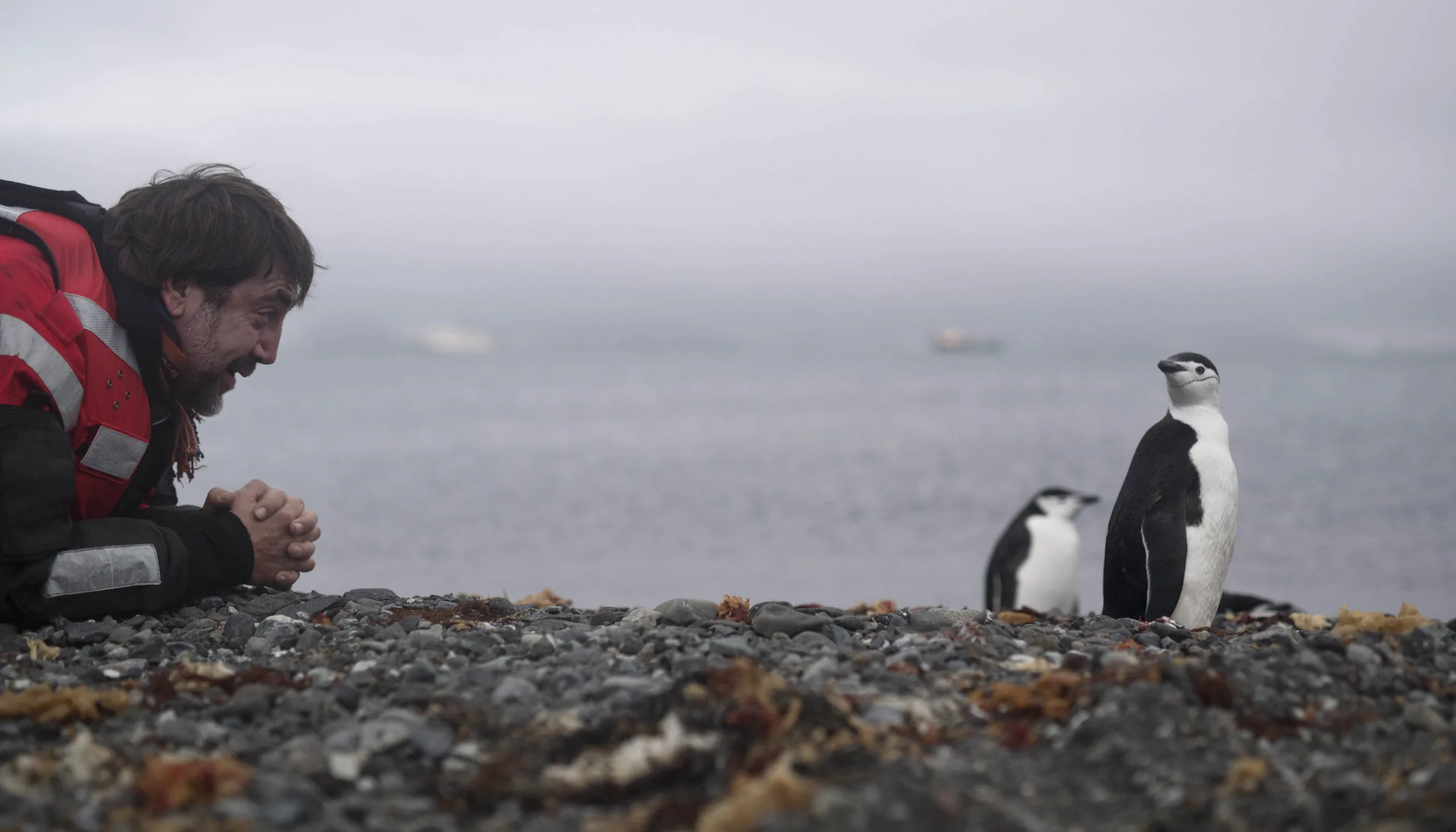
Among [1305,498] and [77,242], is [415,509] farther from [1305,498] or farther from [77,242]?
[77,242]

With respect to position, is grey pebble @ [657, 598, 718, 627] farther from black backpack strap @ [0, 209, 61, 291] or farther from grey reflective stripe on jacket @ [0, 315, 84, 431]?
black backpack strap @ [0, 209, 61, 291]

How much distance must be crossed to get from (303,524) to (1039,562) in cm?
686

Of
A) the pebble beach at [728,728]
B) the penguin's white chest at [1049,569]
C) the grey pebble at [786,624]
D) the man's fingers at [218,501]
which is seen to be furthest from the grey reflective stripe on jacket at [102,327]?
the penguin's white chest at [1049,569]

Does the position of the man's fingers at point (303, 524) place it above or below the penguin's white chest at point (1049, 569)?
above

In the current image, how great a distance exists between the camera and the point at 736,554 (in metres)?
19.1

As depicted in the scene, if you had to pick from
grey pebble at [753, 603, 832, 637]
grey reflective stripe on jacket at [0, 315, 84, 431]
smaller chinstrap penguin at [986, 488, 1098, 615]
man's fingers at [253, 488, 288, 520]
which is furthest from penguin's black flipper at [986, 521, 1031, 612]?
grey reflective stripe on jacket at [0, 315, 84, 431]

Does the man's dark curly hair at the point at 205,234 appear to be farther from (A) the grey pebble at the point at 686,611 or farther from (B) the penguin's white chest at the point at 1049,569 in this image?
(B) the penguin's white chest at the point at 1049,569

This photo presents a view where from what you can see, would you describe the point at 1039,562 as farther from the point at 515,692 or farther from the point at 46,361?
the point at 46,361

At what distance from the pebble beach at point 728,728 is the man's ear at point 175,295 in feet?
3.19

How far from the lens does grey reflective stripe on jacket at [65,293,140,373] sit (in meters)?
3.17

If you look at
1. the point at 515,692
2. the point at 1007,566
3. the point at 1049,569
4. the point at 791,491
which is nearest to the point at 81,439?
the point at 515,692

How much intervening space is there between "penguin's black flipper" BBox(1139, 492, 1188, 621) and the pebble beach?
1429 millimetres

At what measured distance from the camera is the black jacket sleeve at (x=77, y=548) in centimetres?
298

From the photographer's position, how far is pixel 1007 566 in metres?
9.34
